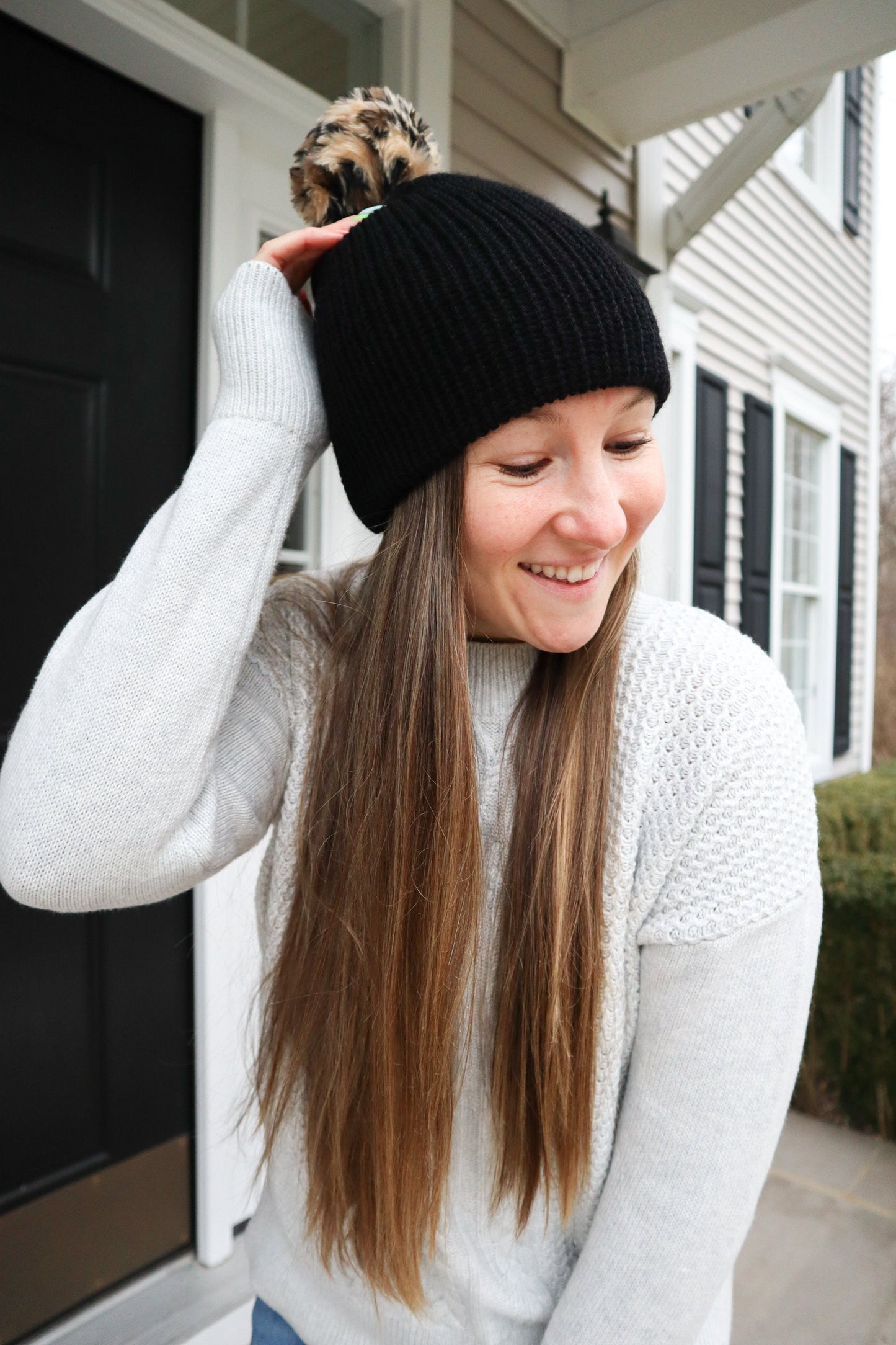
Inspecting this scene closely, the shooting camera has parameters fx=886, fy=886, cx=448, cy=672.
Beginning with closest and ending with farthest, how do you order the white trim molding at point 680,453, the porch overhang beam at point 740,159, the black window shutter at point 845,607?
the porch overhang beam at point 740,159 → the white trim molding at point 680,453 → the black window shutter at point 845,607

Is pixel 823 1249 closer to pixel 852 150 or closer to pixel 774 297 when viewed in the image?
pixel 774 297

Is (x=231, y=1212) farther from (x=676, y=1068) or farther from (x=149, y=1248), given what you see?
(x=676, y=1068)

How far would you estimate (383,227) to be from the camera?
32.3 inches

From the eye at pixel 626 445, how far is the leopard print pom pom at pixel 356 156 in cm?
39

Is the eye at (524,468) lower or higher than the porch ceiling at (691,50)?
lower

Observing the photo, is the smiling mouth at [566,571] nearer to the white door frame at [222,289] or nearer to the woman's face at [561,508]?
the woman's face at [561,508]

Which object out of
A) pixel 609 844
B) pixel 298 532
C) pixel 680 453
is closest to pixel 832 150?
pixel 680 453

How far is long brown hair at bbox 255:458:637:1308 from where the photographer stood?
0.84 metres

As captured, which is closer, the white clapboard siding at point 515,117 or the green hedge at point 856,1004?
the white clapboard siding at point 515,117

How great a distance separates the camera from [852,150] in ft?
19.8

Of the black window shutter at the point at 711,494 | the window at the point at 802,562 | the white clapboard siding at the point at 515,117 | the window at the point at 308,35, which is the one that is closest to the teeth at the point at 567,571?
the window at the point at 308,35

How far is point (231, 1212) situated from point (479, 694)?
1678 mm

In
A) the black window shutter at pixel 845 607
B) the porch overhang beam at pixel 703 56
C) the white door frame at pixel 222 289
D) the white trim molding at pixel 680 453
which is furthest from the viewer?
the black window shutter at pixel 845 607

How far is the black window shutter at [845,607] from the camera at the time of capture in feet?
20.4
